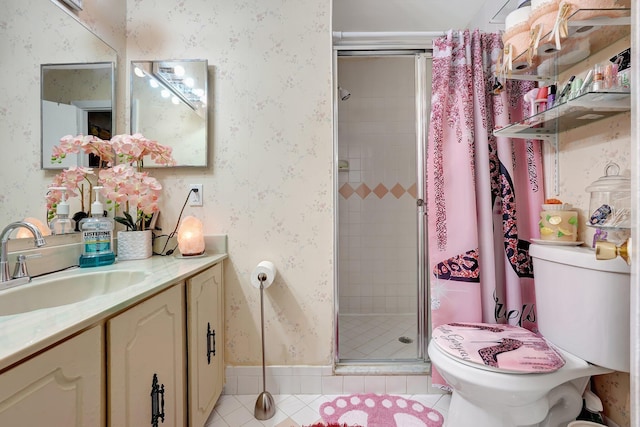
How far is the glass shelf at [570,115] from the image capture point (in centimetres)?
97

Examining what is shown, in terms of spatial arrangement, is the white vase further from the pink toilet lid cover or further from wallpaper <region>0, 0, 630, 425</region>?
the pink toilet lid cover

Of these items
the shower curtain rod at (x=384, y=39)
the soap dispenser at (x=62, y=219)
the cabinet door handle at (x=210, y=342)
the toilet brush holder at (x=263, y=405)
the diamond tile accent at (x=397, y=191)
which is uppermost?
the shower curtain rod at (x=384, y=39)

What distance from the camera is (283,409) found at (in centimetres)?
133

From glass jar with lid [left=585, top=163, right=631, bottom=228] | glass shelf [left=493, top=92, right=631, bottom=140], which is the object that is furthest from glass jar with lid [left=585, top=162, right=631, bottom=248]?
glass shelf [left=493, top=92, right=631, bottom=140]

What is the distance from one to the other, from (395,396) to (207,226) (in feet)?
4.29

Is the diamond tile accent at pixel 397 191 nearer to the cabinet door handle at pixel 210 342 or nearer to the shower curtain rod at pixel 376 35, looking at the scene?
the shower curtain rod at pixel 376 35

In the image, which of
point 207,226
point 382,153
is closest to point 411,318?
point 382,153

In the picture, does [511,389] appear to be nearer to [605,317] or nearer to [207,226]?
[605,317]

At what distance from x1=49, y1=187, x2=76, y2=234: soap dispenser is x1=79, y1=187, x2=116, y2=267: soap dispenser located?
0.15 feet

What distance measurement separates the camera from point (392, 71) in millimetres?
2264

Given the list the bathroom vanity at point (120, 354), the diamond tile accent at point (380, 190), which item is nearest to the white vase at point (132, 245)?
the bathroom vanity at point (120, 354)

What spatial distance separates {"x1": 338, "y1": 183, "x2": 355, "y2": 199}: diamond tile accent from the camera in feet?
7.98

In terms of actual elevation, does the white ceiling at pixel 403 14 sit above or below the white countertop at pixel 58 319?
above

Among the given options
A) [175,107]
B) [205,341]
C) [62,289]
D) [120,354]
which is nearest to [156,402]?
[120,354]
